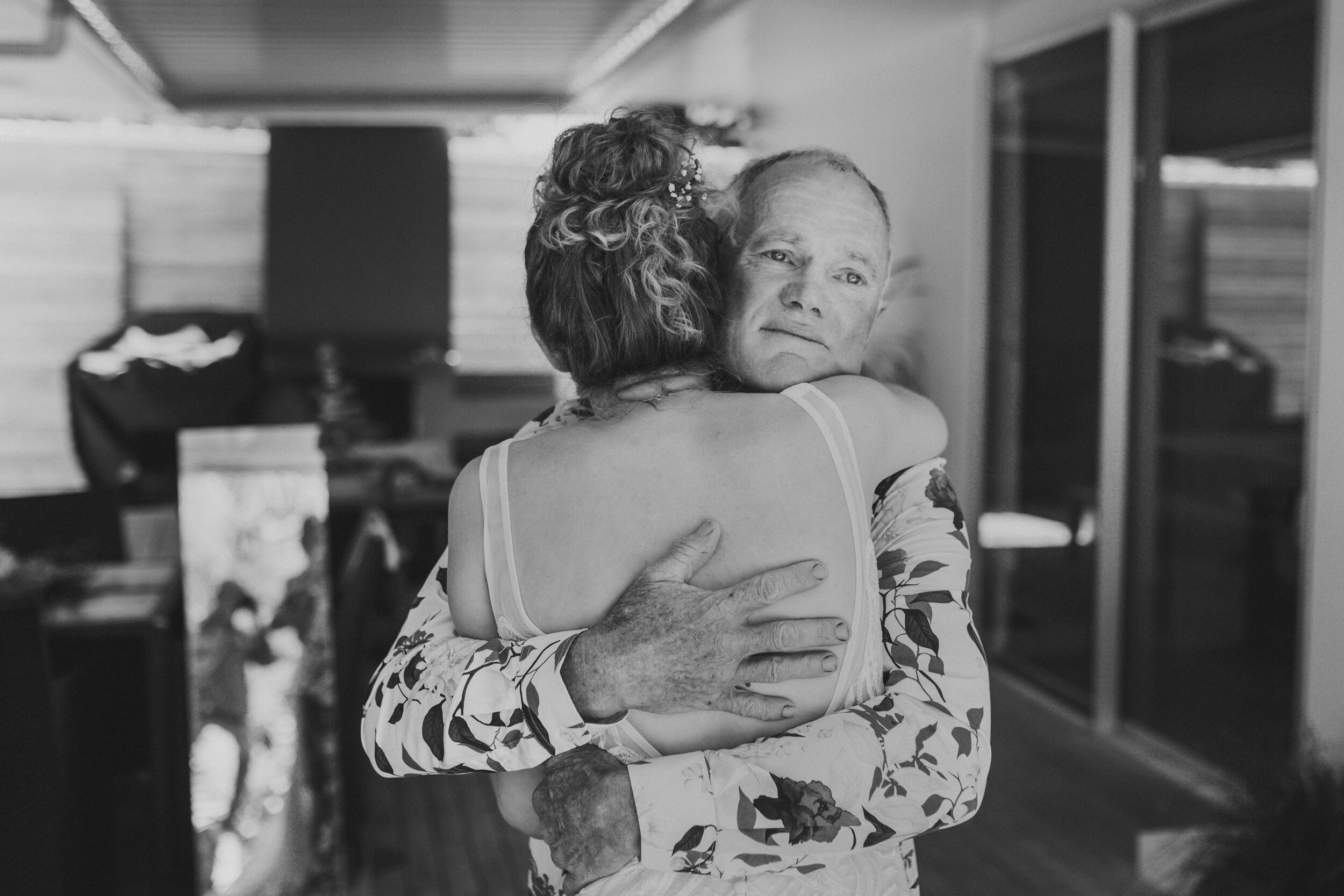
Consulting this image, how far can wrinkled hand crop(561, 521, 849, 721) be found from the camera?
1.08 meters

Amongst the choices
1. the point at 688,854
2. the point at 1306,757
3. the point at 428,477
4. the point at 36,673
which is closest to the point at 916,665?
the point at 688,854

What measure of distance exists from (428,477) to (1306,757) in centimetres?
386

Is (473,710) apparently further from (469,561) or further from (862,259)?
(862,259)

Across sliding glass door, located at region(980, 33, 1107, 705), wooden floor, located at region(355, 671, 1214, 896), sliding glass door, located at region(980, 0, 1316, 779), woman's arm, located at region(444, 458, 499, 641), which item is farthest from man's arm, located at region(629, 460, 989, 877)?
sliding glass door, located at region(980, 33, 1107, 705)

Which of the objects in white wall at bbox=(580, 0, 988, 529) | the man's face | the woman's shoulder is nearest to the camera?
the woman's shoulder

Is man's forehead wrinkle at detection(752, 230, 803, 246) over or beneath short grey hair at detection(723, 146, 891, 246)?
beneath

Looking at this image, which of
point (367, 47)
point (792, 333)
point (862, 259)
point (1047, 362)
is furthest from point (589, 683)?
point (367, 47)

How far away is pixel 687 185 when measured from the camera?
46.6 inches

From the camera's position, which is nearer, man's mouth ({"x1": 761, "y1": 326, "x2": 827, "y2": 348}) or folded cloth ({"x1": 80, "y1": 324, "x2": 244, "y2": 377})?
man's mouth ({"x1": 761, "y1": 326, "x2": 827, "y2": 348})

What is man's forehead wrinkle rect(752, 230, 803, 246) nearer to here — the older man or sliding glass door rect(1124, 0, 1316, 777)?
the older man

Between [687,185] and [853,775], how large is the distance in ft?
1.93

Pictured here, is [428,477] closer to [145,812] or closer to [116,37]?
[145,812]

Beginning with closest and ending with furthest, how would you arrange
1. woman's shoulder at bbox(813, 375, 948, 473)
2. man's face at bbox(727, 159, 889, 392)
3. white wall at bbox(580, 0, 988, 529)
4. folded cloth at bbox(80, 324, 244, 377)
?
1. woman's shoulder at bbox(813, 375, 948, 473)
2. man's face at bbox(727, 159, 889, 392)
3. white wall at bbox(580, 0, 988, 529)
4. folded cloth at bbox(80, 324, 244, 377)

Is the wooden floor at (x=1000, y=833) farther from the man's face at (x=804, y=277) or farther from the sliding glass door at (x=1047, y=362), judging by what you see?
the man's face at (x=804, y=277)
